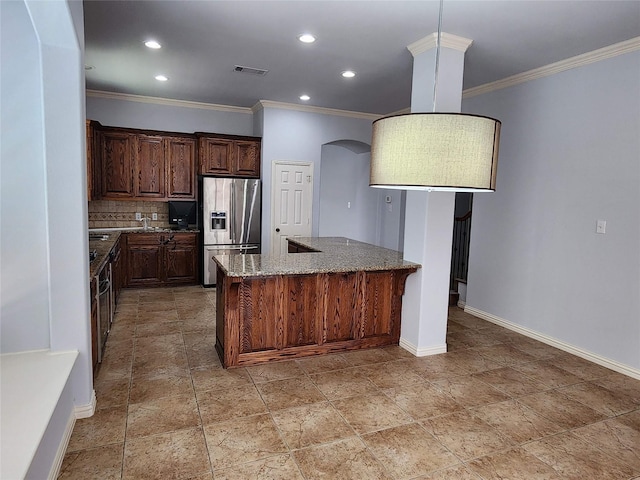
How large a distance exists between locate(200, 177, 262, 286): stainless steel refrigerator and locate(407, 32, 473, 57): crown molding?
10.8 feet

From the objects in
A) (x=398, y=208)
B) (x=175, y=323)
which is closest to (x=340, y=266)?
(x=175, y=323)

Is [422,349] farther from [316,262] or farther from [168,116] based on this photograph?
[168,116]

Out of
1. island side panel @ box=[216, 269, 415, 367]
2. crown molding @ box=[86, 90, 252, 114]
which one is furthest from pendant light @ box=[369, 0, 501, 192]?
crown molding @ box=[86, 90, 252, 114]

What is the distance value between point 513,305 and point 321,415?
285cm

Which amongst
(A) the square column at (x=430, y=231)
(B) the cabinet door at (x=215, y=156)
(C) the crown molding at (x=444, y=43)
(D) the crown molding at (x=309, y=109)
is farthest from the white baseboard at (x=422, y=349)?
(D) the crown molding at (x=309, y=109)

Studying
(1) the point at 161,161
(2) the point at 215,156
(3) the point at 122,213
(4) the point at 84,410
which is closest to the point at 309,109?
(2) the point at 215,156

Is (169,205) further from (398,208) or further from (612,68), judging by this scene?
(612,68)

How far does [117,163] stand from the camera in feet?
18.7

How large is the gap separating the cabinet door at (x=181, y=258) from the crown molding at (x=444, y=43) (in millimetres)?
4015

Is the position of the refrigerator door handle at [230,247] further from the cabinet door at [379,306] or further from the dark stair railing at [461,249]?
the dark stair railing at [461,249]

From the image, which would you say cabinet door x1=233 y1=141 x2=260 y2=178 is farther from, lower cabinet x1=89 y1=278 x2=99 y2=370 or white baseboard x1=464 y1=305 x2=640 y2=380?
white baseboard x1=464 y1=305 x2=640 y2=380

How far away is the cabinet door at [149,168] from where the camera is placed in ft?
19.0

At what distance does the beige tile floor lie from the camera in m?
2.19

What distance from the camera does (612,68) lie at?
139 inches
